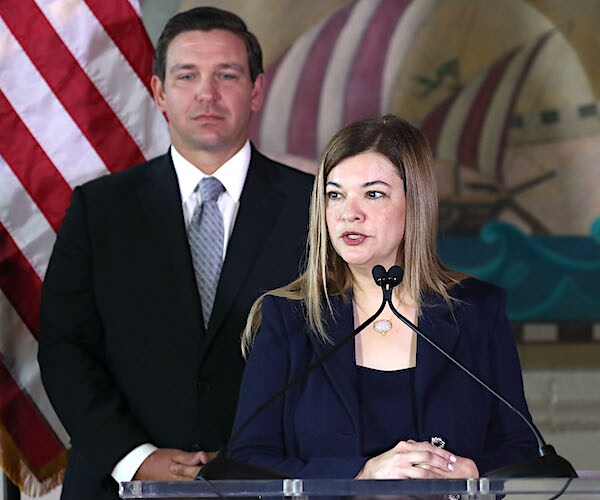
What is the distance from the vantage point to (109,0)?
3260 millimetres

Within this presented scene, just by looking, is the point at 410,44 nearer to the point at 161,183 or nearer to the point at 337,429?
the point at 161,183

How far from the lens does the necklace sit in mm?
2104

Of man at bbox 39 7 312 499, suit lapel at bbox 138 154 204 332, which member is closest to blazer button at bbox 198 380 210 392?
man at bbox 39 7 312 499

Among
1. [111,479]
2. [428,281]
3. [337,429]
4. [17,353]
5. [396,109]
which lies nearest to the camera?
[337,429]

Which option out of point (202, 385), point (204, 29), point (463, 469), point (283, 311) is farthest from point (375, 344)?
point (204, 29)

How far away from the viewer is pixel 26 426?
3135 millimetres

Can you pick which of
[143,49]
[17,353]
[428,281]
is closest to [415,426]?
[428,281]

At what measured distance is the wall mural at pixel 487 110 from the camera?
11.3 feet

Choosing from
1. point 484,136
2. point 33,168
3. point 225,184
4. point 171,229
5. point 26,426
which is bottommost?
point 26,426

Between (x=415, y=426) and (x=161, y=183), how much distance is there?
3.44 ft

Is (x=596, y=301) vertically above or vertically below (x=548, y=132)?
below

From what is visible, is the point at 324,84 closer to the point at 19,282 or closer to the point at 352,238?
the point at 19,282

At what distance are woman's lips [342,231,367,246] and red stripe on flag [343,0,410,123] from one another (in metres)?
1.45

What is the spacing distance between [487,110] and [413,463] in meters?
1.83
